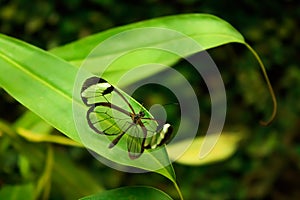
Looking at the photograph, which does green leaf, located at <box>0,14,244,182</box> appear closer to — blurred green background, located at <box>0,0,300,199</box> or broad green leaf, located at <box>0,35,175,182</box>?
broad green leaf, located at <box>0,35,175,182</box>

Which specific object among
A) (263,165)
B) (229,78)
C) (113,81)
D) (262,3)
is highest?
(113,81)

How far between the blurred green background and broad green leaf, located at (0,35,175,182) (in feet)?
2.75

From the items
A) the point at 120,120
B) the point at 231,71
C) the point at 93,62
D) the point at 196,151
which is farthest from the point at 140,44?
the point at 231,71

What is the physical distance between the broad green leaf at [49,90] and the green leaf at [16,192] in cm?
16

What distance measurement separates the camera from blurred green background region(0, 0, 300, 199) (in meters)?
1.35

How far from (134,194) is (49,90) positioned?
0.12 metres

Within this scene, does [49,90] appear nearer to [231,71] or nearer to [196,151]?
[196,151]

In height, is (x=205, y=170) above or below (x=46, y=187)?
below

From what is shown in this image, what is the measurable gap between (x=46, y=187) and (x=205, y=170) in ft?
2.60

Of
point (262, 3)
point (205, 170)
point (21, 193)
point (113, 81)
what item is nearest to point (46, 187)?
point (21, 193)

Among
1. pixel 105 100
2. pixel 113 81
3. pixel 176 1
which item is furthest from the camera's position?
pixel 176 1

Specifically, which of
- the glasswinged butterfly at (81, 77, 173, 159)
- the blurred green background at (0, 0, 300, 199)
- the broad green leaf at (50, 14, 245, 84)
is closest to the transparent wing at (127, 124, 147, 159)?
the glasswinged butterfly at (81, 77, 173, 159)

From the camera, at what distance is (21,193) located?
612mm

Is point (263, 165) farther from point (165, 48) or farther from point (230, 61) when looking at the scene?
point (165, 48)
